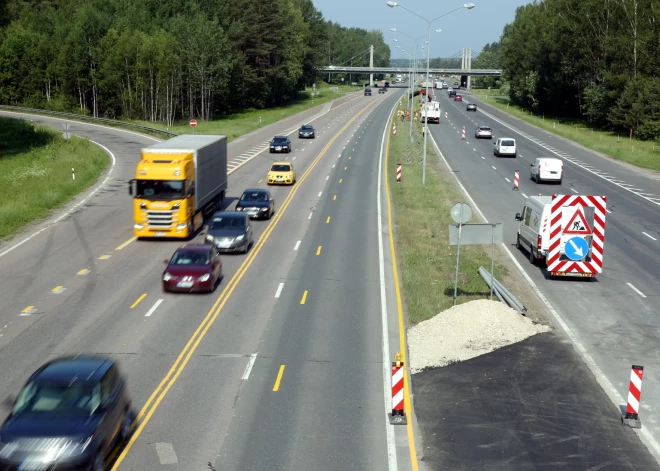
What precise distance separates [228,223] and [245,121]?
219 feet

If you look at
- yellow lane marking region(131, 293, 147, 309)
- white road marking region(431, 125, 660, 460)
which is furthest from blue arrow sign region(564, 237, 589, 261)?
yellow lane marking region(131, 293, 147, 309)

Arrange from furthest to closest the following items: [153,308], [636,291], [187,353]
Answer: [636,291], [153,308], [187,353]

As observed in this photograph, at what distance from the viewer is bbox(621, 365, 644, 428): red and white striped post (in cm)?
1504

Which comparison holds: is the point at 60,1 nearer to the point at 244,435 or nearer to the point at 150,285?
the point at 150,285

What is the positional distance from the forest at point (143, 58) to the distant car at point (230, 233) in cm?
6368

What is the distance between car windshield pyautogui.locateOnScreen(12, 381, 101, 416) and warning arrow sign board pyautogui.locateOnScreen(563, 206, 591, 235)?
18.6m

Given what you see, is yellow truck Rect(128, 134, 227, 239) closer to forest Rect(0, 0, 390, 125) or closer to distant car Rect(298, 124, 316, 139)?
distant car Rect(298, 124, 316, 139)

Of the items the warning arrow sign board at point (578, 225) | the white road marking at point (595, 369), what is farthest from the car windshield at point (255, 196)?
the warning arrow sign board at point (578, 225)

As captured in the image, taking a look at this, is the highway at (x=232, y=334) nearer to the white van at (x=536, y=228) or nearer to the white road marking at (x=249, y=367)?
the white road marking at (x=249, y=367)

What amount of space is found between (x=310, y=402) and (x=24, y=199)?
27.6 meters

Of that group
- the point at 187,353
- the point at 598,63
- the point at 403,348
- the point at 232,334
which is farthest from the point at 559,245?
the point at 598,63

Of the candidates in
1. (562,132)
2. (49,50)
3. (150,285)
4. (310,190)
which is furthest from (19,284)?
(49,50)

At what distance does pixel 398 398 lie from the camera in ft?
50.1

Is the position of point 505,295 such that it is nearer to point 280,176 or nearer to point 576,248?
point 576,248
